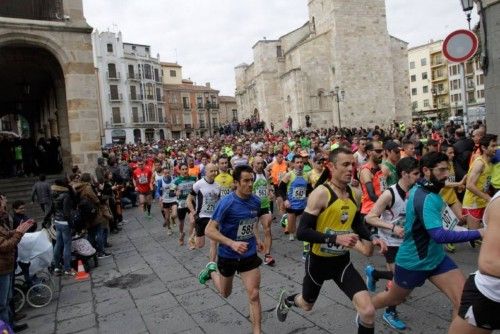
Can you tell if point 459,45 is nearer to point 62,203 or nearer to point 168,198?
point 168,198

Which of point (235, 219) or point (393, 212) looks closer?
point (393, 212)

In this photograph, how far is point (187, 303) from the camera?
5.57m

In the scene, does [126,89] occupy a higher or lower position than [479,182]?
higher

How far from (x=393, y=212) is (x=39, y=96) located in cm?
1978

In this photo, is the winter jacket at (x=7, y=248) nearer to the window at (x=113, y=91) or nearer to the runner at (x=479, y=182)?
the runner at (x=479, y=182)

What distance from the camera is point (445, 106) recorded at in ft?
231

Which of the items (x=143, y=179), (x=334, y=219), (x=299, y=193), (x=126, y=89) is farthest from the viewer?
(x=126, y=89)

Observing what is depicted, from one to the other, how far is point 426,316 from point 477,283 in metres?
2.25

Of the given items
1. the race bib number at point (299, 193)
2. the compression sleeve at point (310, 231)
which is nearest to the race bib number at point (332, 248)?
the compression sleeve at point (310, 231)

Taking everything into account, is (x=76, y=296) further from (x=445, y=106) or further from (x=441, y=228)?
(x=445, y=106)

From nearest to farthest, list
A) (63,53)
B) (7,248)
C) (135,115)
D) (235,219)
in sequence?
1. (235,219)
2. (7,248)
3. (63,53)
4. (135,115)

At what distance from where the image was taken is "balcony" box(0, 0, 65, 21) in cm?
1150

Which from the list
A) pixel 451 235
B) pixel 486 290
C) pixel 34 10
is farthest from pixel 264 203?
pixel 34 10

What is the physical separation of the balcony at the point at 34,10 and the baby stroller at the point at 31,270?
26.9ft
